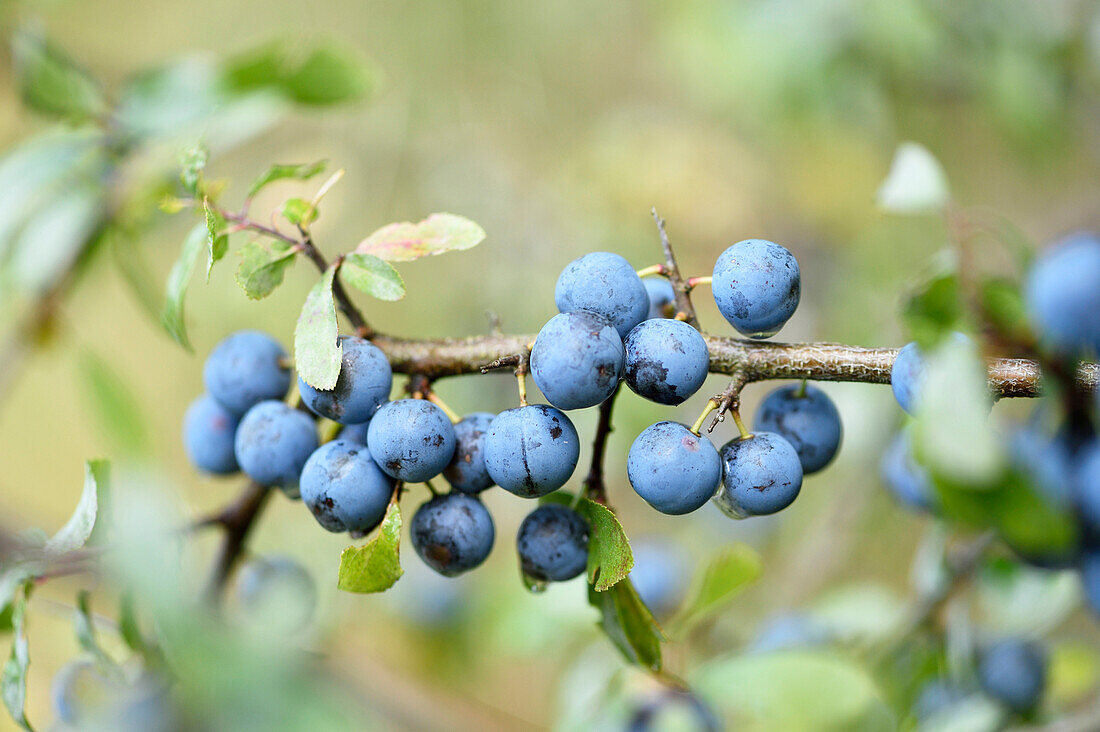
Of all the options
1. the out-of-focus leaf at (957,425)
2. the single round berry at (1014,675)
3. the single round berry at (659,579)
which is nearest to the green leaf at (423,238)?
the out-of-focus leaf at (957,425)

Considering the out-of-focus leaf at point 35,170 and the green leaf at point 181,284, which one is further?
the out-of-focus leaf at point 35,170

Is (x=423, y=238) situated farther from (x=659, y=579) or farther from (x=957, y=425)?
(x=659, y=579)

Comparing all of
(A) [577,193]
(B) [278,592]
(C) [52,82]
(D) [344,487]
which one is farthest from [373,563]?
(A) [577,193]

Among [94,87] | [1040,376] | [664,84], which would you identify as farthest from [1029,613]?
[664,84]

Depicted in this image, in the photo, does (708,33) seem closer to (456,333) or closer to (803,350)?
(456,333)

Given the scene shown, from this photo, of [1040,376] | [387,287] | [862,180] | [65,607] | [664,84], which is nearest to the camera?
[1040,376]

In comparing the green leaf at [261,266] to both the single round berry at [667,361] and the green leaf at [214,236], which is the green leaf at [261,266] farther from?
the single round berry at [667,361]
